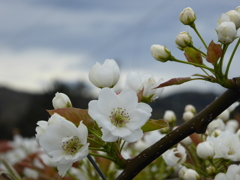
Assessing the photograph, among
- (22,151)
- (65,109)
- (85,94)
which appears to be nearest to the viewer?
(65,109)

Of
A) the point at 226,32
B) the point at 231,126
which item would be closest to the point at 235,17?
the point at 226,32

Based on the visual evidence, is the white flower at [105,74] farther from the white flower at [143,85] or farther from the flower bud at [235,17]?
the flower bud at [235,17]

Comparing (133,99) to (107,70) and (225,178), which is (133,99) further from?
(225,178)

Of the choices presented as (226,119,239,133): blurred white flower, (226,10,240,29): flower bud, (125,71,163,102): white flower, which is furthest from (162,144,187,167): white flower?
(226,119,239,133): blurred white flower

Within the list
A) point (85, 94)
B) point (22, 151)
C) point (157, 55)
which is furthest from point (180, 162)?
point (85, 94)

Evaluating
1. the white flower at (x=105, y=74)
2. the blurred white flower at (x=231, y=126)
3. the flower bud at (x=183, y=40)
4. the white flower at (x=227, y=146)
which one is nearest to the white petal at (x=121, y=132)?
the white flower at (x=105, y=74)

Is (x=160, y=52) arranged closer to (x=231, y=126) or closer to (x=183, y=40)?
(x=183, y=40)
